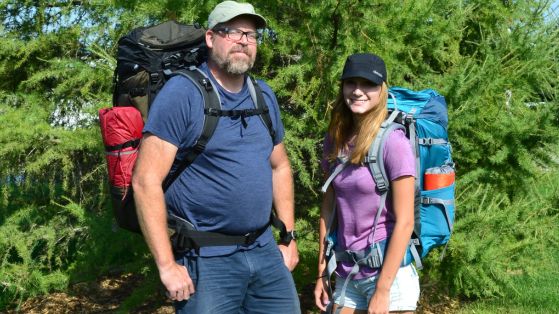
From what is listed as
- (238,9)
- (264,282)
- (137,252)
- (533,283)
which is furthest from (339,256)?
(533,283)

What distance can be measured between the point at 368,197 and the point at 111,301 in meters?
4.26

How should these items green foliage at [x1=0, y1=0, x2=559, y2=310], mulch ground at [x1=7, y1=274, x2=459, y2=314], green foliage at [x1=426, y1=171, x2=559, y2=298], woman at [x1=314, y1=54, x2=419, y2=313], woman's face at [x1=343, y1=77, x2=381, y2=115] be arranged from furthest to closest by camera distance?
1. mulch ground at [x1=7, y1=274, x2=459, y2=314]
2. green foliage at [x1=426, y1=171, x2=559, y2=298]
3. green foliage at [x1=0, y1=0, x2=559, y2=310]
4. woman's face at [x1=343, y1=77, x2=381, y2=115]
5. woman at [x1=314, y1=54, x2=419, y2=313]

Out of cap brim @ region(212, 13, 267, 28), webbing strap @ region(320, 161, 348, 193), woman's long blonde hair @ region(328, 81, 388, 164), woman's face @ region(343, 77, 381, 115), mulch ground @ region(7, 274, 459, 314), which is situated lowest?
mulch ground @ region(7, 274, 459, 314)

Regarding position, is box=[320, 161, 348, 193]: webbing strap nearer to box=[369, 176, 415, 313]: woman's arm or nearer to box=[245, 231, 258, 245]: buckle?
box=[369, 176, 415, 313]: woman's arm

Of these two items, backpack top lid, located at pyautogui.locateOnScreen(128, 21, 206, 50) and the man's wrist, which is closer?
backpack top lid, located at pyautogui.locateOnScreen(128, 21, 206, 50)

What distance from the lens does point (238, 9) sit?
9.34 ft

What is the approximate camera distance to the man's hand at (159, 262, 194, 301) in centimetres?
269

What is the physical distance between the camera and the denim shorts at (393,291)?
2.96 metres

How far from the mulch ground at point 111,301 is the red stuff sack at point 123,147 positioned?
9.08 feet

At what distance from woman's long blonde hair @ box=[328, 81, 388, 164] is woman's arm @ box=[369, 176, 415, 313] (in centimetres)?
21

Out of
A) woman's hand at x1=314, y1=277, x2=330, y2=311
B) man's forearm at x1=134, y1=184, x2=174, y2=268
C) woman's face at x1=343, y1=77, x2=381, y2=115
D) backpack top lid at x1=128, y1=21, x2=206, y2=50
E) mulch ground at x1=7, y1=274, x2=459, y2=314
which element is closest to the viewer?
man's forearm at x1=134, y1=184, x2=174, y2=268

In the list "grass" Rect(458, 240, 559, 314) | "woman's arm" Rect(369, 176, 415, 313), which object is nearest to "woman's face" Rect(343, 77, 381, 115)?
"woman's arm" Rect(369, 176, 415, 313)

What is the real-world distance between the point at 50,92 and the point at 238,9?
3118 mm

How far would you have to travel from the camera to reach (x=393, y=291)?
2.96 meters
